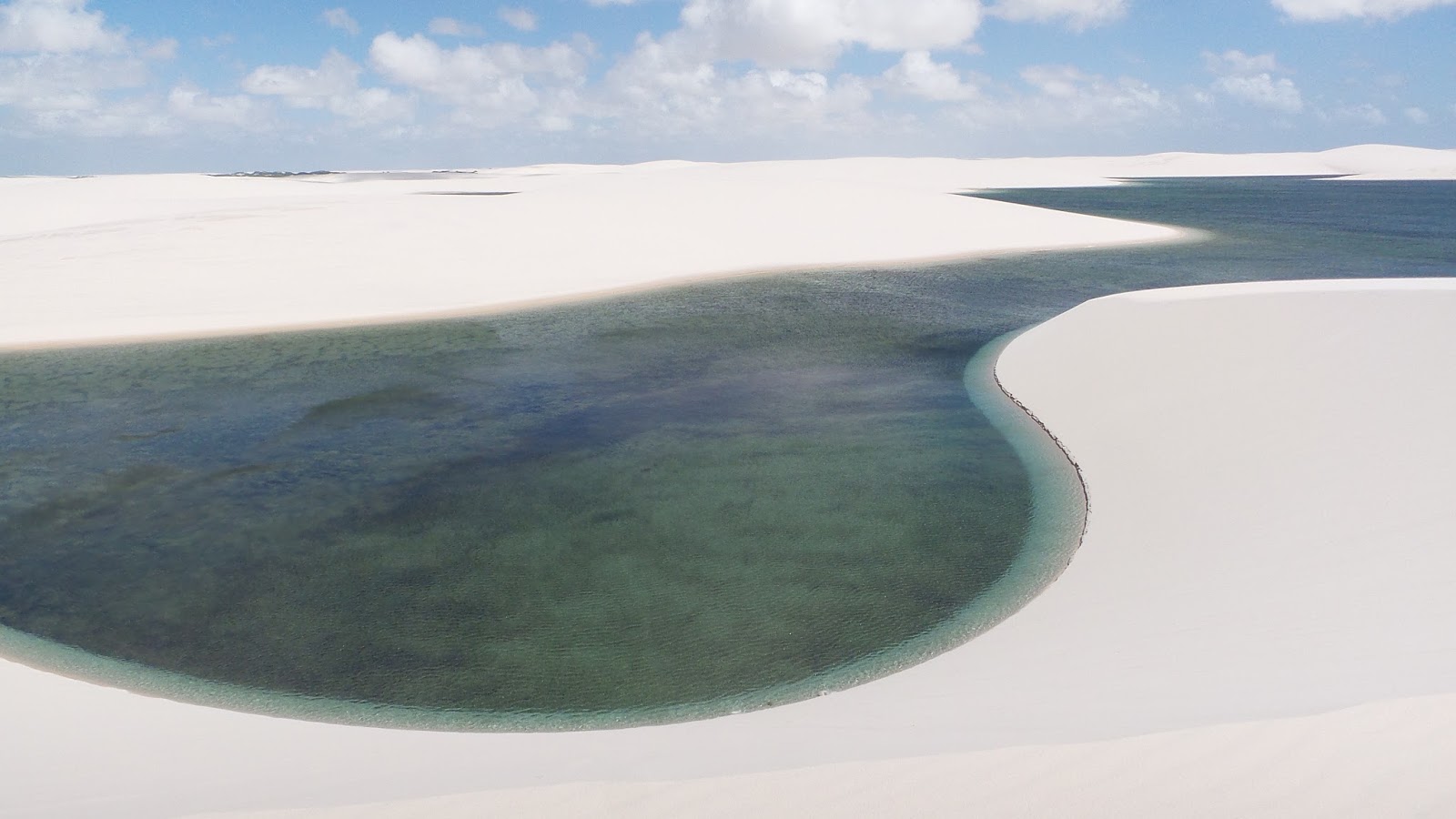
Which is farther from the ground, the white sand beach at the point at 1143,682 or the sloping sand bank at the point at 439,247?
the sloping sand bank at the point at 439,247

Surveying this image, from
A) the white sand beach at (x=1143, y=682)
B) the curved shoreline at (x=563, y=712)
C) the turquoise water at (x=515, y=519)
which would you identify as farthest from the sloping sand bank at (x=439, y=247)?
the curved shoreline at (x=563, y=712)

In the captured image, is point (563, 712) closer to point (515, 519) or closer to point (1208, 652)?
point (515, 519)

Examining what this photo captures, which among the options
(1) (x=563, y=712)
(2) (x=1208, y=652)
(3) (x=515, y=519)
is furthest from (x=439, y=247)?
(2) (x=1208, y=652)

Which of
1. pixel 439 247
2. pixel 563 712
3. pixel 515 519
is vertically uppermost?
pixel 439 247

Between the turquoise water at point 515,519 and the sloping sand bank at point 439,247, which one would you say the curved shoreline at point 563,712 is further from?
the sloping sand bank at point 439,247

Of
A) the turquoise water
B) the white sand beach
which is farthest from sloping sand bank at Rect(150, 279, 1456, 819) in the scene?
the turquoise water

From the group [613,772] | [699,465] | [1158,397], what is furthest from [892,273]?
[613,772]

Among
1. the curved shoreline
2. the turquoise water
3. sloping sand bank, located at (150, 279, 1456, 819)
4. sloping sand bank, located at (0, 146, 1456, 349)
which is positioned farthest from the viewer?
sloping sand bank, located at (0, 146, 1456, 349)

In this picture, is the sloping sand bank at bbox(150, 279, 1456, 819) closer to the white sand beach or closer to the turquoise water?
the white sand beach

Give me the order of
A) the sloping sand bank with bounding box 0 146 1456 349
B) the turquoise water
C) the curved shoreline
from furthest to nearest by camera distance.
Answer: the sloping sand bank with bounding box 0 146 1456 349
the turquoise water
the curved shoreline
